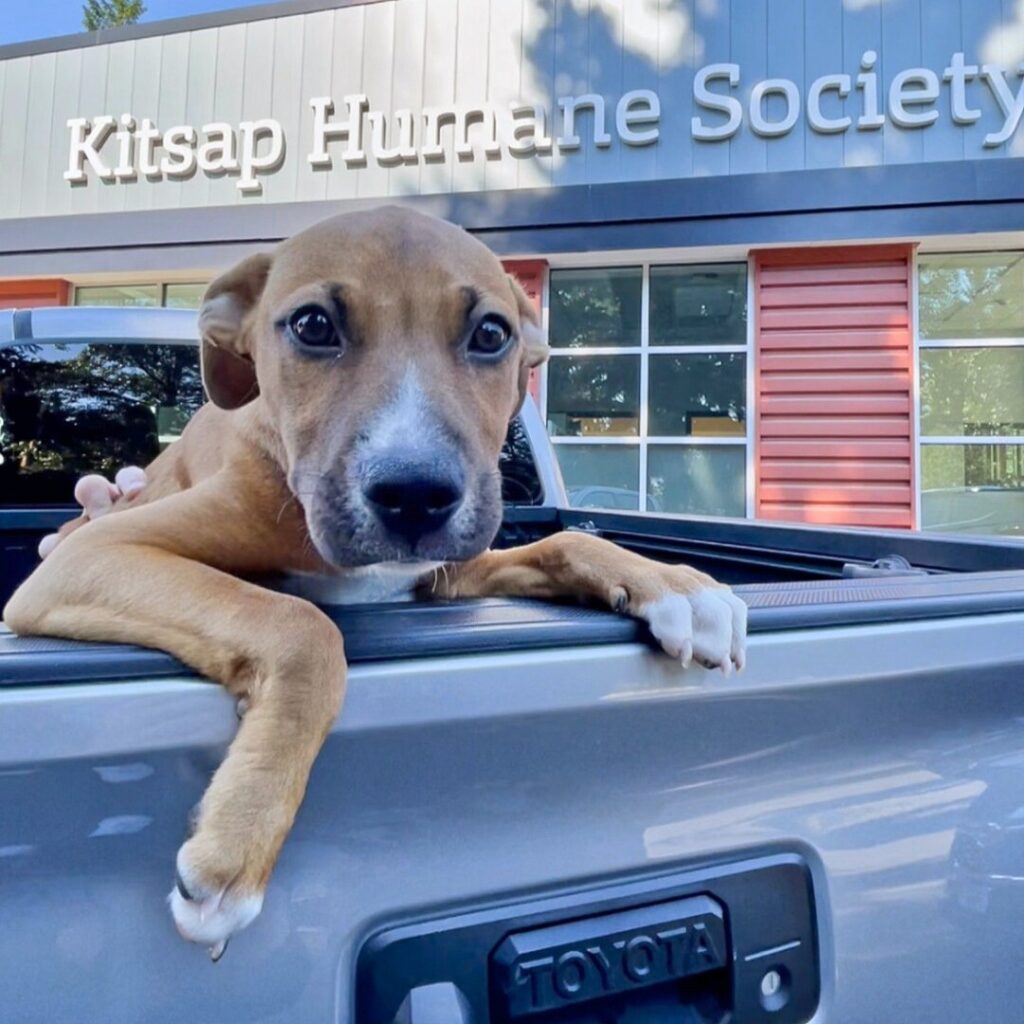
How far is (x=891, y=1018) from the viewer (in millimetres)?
1244

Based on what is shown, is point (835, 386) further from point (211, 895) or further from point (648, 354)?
point (211, 895)

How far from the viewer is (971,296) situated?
995cm

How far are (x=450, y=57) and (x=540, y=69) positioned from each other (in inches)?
42.6

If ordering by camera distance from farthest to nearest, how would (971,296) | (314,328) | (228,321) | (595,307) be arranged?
(595,307) → (971,296) → (228,321) → (314,328)

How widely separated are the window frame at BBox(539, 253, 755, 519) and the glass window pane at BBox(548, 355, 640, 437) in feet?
0.20

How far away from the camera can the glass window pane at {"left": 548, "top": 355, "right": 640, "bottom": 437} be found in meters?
10.4

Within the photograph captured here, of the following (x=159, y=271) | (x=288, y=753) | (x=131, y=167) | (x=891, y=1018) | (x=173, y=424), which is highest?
(x=131, y=167)

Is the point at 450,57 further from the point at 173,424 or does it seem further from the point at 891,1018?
the point at 891,1018

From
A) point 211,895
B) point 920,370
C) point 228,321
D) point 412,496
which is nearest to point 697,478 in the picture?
point 920,370

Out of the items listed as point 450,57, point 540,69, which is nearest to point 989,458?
point 540,69

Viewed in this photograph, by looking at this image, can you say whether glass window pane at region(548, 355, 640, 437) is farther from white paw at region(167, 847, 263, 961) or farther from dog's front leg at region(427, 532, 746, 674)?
white paw at region(167, 847, 263, 961)

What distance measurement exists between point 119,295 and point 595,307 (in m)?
6.16

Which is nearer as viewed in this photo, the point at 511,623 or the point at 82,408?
the point at 511,623

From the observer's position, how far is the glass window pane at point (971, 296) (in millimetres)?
9859
